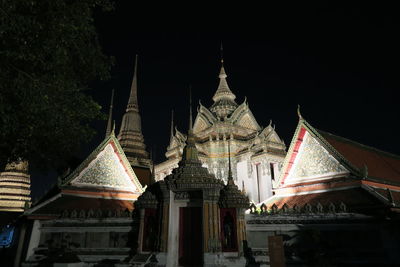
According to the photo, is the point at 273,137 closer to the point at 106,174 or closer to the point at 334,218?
the point at 106,174

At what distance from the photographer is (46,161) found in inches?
373

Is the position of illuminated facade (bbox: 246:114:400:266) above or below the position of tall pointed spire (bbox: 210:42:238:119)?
below

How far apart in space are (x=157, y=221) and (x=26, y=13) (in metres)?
7.13

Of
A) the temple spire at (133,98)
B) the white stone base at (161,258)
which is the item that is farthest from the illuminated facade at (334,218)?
the temple spire at (133,98)

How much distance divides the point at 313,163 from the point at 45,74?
10.9 metres

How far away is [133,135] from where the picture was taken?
31797mm

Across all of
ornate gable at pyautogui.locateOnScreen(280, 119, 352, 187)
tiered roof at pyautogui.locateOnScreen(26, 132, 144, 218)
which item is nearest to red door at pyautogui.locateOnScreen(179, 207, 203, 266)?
tiered roof at pyautogui.locateOnScreen(26, 132, 144, 218)

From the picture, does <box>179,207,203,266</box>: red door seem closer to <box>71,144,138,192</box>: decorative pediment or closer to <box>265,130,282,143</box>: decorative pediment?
<box>71,144,138,192</box>: decorative pediment

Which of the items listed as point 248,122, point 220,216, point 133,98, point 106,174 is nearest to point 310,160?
point 220,216

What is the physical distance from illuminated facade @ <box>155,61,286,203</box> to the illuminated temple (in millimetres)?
10475

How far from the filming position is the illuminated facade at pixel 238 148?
25.4 metres

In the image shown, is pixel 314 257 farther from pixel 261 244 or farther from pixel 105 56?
pixel 105 56

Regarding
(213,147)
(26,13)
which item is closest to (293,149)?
(26,13)

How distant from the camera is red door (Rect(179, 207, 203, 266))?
31.0ft
